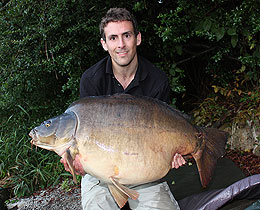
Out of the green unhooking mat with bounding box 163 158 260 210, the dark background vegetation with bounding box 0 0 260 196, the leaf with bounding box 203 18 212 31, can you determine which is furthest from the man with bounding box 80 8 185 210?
the leaf with bounding box 203 18 212 31

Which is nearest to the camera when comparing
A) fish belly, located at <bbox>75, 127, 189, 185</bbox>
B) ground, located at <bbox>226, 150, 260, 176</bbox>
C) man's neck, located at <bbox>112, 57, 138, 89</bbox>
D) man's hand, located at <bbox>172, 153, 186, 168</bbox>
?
fish belly, located at <bbox>75, 127, 189, 185</bbox>

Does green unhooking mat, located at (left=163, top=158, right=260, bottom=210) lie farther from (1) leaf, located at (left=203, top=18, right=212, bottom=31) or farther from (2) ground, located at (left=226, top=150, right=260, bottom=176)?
(1) leaf, located at (left=203, top=18, right=212, bottom=31)

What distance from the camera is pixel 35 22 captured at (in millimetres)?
3102

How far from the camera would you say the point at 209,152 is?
179 centimetres

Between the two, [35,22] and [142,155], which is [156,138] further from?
[35,22]

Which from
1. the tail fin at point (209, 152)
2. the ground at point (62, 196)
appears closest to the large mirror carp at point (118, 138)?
the tail fin at point (209, 152)

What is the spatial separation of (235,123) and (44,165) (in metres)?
2.21

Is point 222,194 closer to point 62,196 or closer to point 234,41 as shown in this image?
point 62,196

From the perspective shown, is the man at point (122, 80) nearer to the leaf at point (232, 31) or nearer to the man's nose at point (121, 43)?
the man's nose at point (121, 43)

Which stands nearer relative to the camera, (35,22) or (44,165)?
(35,22)

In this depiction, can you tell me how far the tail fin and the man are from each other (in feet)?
1.07

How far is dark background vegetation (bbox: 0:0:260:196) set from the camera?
291 cm

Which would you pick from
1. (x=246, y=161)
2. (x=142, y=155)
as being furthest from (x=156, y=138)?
(x=246, y=161)

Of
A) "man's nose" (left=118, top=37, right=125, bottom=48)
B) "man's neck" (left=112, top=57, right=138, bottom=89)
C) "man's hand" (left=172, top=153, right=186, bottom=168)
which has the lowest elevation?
"man's hand" (left=172, top=153, right=186, bottom=168)
